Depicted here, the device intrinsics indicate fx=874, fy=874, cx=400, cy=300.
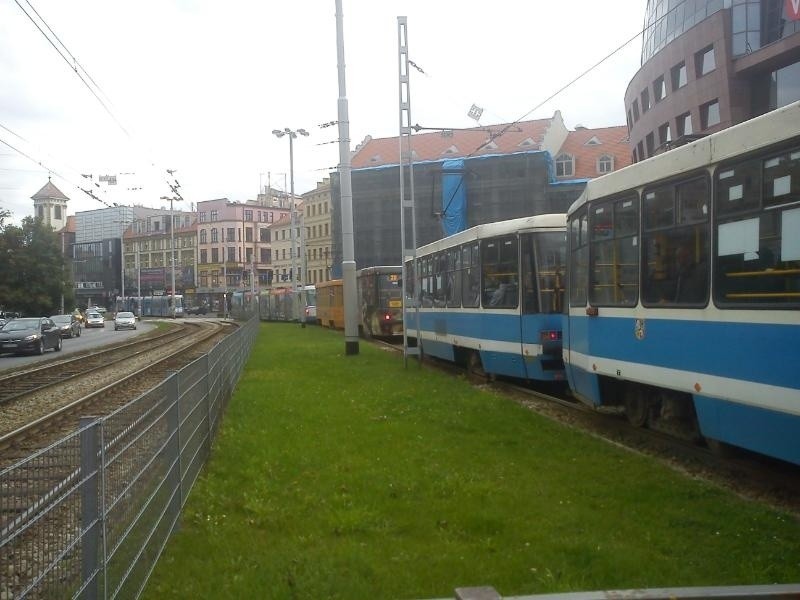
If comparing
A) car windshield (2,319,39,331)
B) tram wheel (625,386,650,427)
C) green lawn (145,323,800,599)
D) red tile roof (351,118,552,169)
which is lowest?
green lawn (145,323,800,599)

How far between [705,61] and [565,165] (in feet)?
113

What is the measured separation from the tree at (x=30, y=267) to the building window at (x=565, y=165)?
41.6 meters

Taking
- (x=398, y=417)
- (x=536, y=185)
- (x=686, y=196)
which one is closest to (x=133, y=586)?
(x=686, y=196)

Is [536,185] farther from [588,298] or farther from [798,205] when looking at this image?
[798,205]

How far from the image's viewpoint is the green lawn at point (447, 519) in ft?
17.0

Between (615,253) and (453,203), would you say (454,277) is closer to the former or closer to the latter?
(615,253)

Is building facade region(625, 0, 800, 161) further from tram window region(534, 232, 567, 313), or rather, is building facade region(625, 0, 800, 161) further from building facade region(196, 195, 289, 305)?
building facade region(196, 195, 289, 305)

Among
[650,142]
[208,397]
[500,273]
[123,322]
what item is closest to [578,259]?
[500,273]

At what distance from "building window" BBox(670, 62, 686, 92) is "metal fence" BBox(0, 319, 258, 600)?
137 ft

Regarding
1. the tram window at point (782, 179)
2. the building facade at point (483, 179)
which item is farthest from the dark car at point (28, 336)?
the tram window at point (782, 179)

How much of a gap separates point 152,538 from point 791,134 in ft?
17.3

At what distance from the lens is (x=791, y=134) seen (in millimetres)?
6469

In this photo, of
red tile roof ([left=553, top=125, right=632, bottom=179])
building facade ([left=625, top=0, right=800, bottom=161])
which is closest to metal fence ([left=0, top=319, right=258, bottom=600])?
building facade ([left=625, top=0, right=800, bottom=161])

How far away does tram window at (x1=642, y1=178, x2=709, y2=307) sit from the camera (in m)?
7.91
